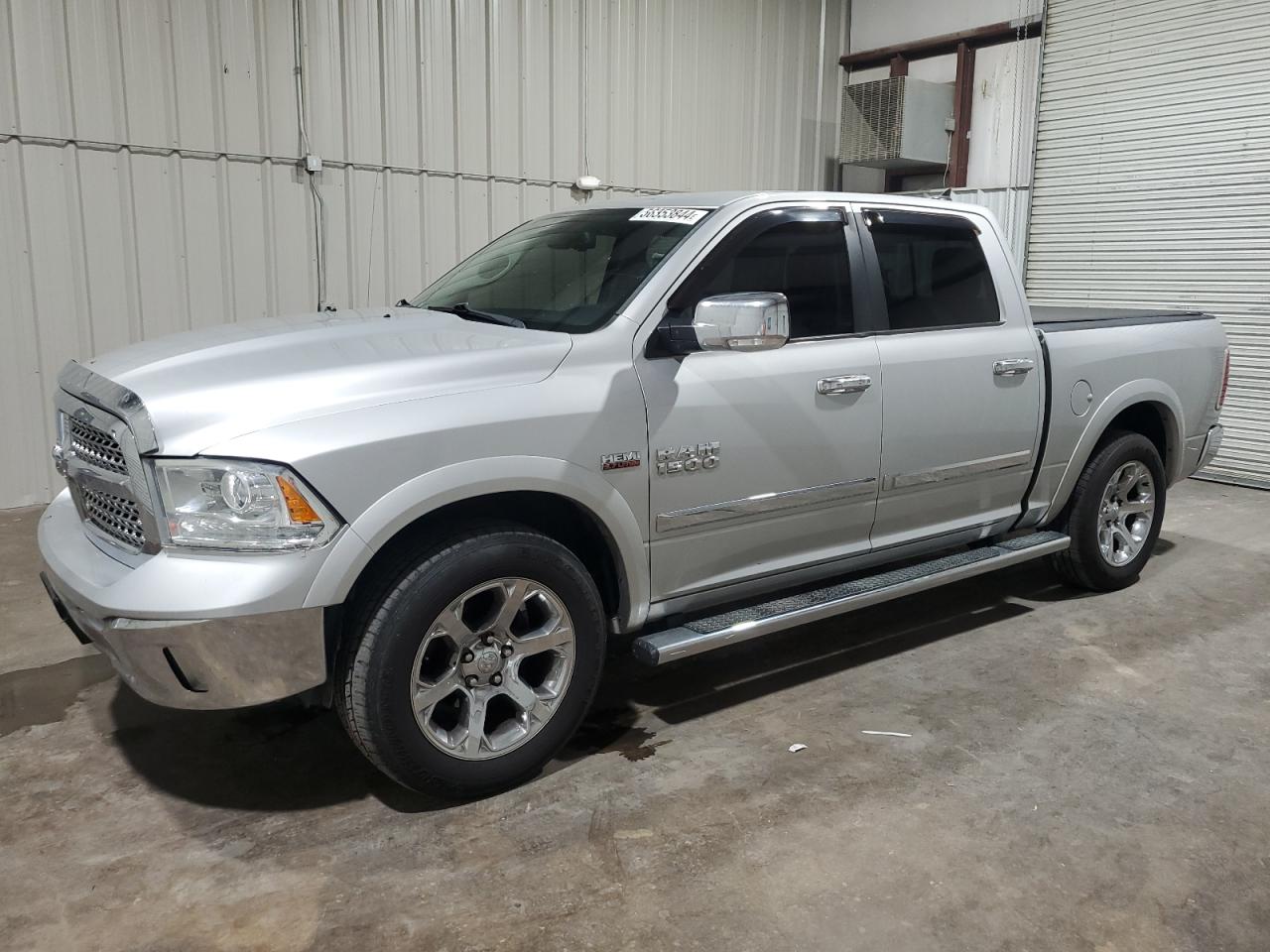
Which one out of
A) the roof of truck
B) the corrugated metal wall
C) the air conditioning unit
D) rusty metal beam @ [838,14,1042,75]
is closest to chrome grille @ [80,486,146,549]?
the roof of truck

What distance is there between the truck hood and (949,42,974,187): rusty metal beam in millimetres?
7900

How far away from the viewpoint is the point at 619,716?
143 inches

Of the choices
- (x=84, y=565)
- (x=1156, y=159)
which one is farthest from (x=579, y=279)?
(x=1156, y=159)

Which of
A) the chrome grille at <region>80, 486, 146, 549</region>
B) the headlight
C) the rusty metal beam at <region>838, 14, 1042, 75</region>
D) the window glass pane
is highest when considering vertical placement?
the rusty metal beam at <region>838, 14, 1042, 75</region>

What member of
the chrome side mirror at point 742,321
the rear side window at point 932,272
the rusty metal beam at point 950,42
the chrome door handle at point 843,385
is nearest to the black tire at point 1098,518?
the rear side window at point 932,272

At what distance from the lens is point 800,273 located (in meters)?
3.70

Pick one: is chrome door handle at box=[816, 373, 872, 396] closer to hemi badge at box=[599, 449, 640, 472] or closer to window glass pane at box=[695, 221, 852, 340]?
window glass pane at box=[695, 221, 852, 340]

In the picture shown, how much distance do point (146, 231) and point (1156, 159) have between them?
7.89 metres

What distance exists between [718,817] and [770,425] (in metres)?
1.29

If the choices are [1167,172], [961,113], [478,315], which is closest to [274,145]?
[478,315]

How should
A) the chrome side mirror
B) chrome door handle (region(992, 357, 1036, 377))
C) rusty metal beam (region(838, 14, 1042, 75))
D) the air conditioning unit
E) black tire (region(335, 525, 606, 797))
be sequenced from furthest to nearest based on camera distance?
the air conditioning unit, rusty metal beam (region(838, 14, 1042, 75)), chrome door handle (region(992, 357, 1036, 377)), the chrome side mirror, black tire (region(335, 525, 606, 797))

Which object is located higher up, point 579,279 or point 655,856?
point 579,279

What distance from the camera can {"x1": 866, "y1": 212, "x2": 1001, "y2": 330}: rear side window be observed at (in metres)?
3.97

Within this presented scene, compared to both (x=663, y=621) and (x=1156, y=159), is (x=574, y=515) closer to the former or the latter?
(x=663, y=621)
